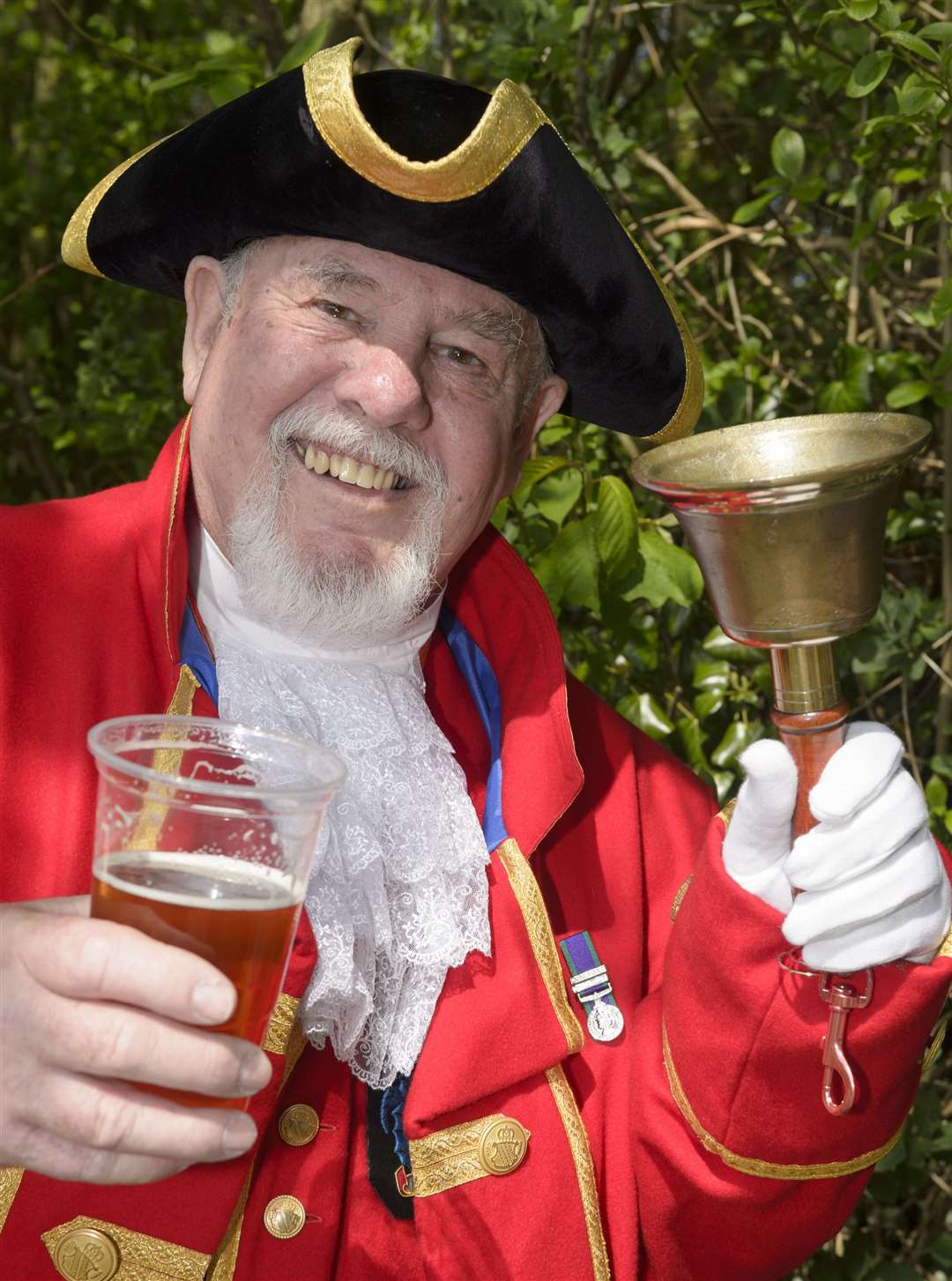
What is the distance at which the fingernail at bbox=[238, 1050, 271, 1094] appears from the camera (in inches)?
45.8

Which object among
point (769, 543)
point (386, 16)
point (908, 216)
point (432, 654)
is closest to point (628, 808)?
point (432, 654)

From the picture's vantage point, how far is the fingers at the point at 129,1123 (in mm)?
1165

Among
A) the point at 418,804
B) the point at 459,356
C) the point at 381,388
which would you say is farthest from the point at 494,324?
the point at 418,804

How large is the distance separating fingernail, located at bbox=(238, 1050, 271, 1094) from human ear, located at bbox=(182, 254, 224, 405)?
53.3 inches

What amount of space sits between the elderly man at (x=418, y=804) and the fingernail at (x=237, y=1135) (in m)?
0.70

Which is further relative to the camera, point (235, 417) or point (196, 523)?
point (196, 523)

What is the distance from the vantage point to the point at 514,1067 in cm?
201

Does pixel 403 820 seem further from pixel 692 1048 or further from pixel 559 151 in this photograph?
pixel 559 151

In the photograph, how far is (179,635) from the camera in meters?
2.11

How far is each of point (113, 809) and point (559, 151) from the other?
1.28 metres

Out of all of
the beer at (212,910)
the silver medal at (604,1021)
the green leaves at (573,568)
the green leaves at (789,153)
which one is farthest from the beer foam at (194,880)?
the green leaves at (789,153)

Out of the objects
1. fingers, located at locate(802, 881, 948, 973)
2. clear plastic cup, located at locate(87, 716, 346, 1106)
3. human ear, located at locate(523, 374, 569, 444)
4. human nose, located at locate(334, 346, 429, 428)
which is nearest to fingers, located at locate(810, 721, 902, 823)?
fingers, located at locate(802, 881, 948, 973)

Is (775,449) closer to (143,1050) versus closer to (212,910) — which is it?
(212,910)

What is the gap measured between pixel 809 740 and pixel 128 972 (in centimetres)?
84
